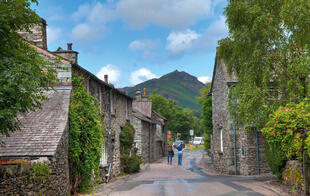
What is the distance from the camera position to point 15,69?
238 inches

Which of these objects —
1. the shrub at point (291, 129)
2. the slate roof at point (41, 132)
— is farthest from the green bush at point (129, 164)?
the shrub at point (291, 129)

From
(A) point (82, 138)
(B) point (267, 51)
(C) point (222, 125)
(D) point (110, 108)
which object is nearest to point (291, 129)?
(B) point (267, 51)

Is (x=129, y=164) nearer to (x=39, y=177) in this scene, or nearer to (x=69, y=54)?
(x=69, y=54)

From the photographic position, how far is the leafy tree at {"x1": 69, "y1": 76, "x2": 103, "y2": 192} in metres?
12.4

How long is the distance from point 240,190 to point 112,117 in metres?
9.99

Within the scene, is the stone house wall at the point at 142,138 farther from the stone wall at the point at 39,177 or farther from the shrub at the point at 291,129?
the shrub at the point at 291,129

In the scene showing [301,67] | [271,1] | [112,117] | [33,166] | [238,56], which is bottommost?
[33,166]

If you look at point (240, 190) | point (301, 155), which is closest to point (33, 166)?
point (240, 190)

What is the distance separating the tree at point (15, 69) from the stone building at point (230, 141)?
13546 millimetres

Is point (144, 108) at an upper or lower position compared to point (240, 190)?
upper

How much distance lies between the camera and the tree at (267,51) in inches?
586

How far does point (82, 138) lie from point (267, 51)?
10.1 m

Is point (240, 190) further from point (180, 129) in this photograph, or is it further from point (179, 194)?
point (180, 129)

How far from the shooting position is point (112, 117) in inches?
798
